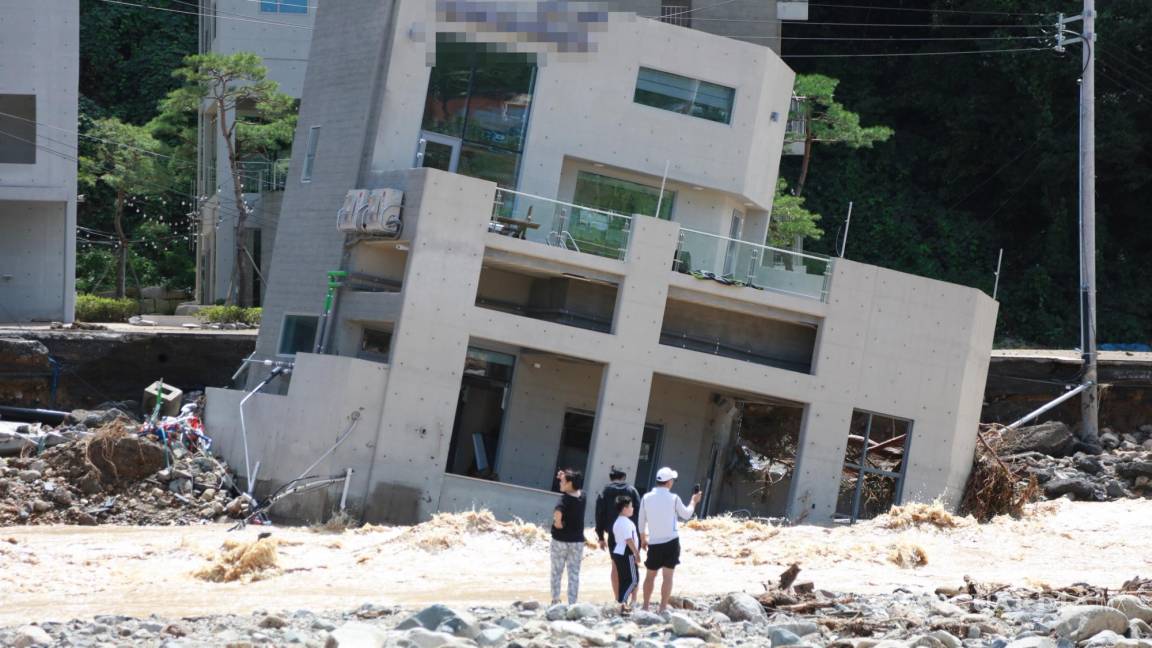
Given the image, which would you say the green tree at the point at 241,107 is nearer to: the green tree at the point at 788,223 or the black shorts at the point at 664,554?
the green tree at the point at 788,223

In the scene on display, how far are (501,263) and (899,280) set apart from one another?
335 inches

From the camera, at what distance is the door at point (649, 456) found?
1422 inches

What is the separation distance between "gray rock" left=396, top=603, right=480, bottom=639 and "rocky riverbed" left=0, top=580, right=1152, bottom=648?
10 mm

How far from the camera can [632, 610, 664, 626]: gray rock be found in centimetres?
1766

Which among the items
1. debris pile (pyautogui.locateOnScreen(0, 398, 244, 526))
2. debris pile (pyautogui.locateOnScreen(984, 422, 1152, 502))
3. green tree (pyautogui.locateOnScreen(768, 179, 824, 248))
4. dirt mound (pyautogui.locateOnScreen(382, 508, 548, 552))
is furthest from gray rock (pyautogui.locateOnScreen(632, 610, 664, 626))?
green tree (pyautogui.locateOnScreen(768, 179, 824, 248))

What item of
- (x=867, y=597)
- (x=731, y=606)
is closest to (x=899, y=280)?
(x=867, y=597)

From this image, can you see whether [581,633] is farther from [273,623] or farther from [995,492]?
[995,492]

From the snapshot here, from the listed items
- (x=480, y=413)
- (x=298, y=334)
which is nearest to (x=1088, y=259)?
(x=480, y=413)

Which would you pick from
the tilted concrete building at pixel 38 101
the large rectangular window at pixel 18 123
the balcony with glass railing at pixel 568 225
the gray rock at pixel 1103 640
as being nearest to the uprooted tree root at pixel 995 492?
the balcony with glass railing at pixel 568 225

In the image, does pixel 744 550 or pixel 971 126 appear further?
pixel 971 126

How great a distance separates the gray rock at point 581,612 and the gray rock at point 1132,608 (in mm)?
6010

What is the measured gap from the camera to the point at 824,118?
4894cm

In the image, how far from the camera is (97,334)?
4141 cm

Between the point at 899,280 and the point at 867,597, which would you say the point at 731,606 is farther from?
the point at 899,280
